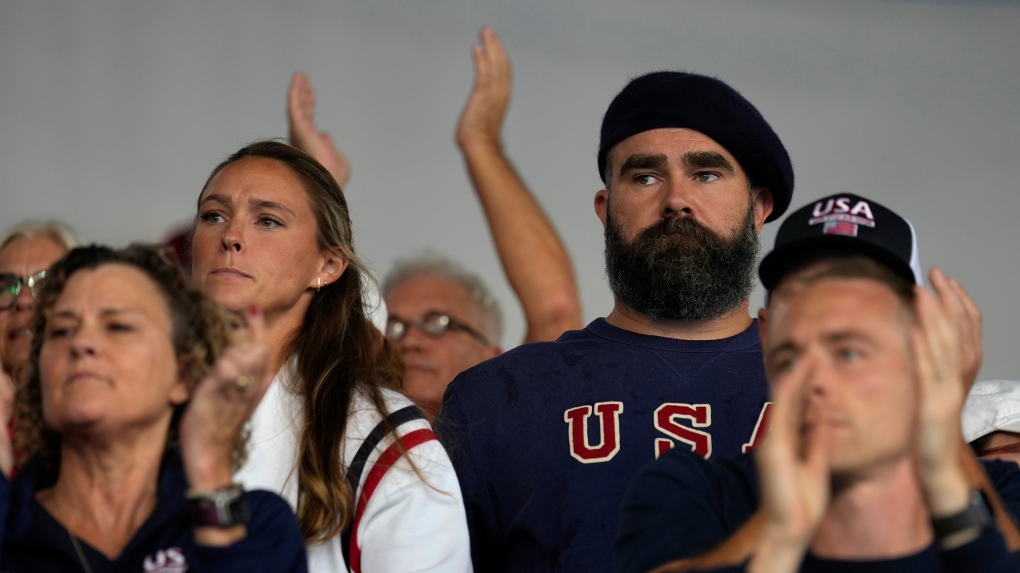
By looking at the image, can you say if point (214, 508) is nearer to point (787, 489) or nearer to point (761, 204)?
point (787, 489)

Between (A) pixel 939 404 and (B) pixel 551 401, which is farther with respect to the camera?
(B) pixel 551 401

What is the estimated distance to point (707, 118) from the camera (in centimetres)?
289

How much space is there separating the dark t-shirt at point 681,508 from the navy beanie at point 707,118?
1064 mm

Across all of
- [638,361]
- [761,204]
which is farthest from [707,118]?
[638,361]

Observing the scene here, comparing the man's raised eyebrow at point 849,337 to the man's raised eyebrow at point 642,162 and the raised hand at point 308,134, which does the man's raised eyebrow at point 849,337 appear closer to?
the man's raised eyebrow at point 642,162

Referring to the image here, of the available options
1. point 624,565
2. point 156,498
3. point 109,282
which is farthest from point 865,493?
point 109,282

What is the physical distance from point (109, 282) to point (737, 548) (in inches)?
41.3

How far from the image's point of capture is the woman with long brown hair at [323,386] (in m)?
2.36

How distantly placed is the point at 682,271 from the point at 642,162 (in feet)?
0.86

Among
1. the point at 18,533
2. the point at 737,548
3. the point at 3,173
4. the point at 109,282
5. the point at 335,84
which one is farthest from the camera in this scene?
the point at 335,84

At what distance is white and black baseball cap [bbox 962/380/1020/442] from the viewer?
9.52ft

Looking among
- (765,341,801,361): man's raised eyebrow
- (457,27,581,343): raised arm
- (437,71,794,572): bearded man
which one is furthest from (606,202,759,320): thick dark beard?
(765,341,801,361): man's raised eyebrow

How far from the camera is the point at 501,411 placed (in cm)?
274

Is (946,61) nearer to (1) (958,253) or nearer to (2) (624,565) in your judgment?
(1) (958,253)
